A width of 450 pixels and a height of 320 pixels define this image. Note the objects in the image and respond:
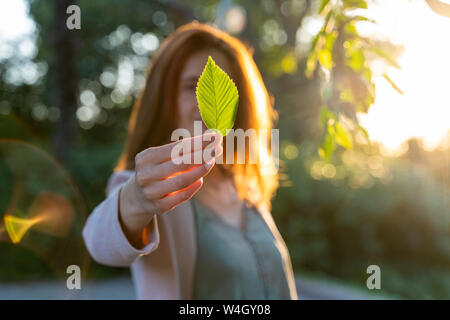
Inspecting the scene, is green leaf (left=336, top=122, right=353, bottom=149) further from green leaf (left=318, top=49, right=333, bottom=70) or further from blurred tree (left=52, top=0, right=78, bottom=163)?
blurred tree (left=52, top=0, right=78, bottom=163)

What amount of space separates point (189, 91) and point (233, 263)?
75 cm

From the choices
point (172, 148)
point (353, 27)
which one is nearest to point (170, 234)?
point (172, 148)

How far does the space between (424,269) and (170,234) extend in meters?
9.24

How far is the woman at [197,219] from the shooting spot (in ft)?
5.36

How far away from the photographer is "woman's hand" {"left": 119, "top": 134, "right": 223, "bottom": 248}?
3.07 ft

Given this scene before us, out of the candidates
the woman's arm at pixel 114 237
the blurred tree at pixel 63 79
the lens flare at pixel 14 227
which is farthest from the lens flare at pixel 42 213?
the woman's arm at pixel 114 237

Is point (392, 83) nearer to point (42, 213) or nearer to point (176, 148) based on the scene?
point (176, 148)

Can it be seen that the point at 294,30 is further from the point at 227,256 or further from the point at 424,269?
the point at 227,256

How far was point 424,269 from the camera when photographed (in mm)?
9336

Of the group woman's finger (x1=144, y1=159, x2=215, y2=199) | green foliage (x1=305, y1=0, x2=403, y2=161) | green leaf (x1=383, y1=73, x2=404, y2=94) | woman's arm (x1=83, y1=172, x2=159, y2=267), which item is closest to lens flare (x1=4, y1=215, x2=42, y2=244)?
woman's arm (x1=83, y1=172, x2=159, y2=267)

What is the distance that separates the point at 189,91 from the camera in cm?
178

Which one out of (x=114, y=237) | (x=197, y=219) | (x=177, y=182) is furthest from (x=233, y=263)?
(x=177, y=182)

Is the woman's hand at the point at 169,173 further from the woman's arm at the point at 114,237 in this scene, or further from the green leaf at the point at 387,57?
the green leaf at the point at 387,57
